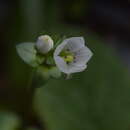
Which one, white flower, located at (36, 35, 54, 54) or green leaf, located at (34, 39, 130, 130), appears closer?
white flower, located at (36, 35, 54, 54)

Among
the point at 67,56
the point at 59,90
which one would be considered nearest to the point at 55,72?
the point at 67,56

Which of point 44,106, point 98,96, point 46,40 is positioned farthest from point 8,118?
point 46,40

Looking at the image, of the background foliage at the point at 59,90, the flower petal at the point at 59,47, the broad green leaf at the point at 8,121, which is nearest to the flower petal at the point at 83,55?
the flower petal at the point at 59,47

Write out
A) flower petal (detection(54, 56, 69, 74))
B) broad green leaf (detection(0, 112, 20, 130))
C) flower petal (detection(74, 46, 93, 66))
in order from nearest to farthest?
1. flower petal (detection(54, 56, 69, 74))
2. flower petal (detection(74, 46, 93, 66))
3. broad green leaf (detection(0, 112, 20, 130))

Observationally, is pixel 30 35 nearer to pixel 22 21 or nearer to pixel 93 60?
pixel 22 21

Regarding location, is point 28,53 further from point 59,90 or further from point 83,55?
point 59,90

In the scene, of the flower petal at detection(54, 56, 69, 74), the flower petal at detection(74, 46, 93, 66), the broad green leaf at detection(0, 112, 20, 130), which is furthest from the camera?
the broad green leaf at detection(0, 112, 20, 130)

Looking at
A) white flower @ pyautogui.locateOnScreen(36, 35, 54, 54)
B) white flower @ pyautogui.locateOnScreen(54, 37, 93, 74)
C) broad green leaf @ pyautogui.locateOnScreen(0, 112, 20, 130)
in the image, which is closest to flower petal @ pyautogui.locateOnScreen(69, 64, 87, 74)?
white flower @ pyautogui.locateOnScreen(54, 37, 93, 74)

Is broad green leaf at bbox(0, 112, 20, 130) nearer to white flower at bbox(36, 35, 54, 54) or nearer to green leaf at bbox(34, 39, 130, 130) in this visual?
green leaf at bbox(34, 39, 130, 130)
